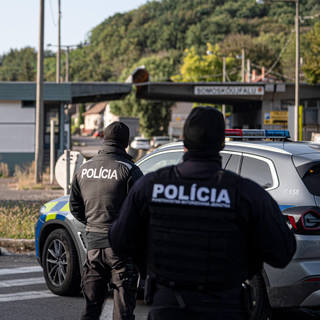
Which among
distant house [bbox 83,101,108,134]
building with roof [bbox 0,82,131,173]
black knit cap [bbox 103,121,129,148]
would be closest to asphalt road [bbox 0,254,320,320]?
black knit cap [bbox 103,121,129,148]

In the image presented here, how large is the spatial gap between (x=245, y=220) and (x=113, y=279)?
87.5 inches

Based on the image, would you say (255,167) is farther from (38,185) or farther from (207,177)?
(38,185)

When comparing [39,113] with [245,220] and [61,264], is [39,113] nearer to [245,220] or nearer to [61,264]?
[61,264]

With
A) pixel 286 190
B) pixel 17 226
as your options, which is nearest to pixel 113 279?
pixel 286 190

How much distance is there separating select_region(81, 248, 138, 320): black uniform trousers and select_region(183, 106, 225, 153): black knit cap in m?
2.01

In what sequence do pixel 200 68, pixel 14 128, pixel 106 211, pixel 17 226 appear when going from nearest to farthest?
pixel 106 211
pixel 17 226
pixel 14 128
pixel 200 68

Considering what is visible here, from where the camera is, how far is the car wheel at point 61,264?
283 inches

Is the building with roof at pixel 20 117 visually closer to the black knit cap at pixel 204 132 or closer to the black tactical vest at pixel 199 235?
the black knit cap at pixel 204 132

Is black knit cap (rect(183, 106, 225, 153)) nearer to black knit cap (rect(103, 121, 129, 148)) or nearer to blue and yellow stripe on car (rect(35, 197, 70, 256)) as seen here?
black knit cap (rect(103, 121, 129, 148))

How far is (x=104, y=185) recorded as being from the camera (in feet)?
17.3

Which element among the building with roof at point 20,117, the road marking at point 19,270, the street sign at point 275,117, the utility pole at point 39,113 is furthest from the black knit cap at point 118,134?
the street sign at point 275,117

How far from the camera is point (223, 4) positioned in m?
183

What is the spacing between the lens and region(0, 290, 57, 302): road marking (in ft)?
24.4

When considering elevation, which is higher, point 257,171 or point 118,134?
point 118,134
